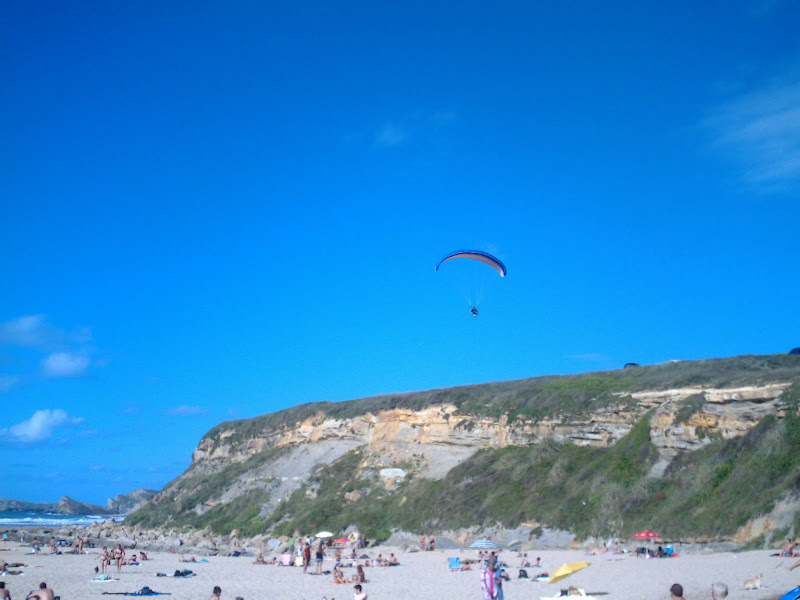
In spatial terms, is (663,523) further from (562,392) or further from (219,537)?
(219,537)

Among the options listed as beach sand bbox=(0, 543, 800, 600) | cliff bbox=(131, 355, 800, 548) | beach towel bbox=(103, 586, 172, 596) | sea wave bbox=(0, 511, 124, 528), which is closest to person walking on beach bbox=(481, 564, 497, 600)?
beach sand bbox=(0, 543, 800, 600)

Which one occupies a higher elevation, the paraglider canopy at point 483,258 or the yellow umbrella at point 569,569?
the paraglider canopy at point 483,258

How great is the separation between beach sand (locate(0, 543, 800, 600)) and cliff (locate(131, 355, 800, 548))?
154 inches

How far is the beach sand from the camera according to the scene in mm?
13783

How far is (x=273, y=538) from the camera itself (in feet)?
118

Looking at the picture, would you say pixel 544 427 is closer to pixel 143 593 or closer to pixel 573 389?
pixel 573 389

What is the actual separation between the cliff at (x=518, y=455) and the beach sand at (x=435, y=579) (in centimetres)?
392

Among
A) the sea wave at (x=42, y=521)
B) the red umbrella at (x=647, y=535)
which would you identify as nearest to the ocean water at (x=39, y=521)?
the sea wave at (x=42, y=521)

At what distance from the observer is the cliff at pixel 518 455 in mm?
24578

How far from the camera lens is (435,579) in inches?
747

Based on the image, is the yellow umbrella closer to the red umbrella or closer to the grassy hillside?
the red umbrella

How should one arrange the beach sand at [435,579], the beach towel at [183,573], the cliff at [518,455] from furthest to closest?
the cliff at [518,455] → the beach towel at [183,573] → the beach sand at [435,579]

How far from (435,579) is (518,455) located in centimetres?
1649

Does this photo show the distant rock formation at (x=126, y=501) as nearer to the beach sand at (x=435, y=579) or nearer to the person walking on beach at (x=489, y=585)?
the beach sand at (x=435, y=579)
